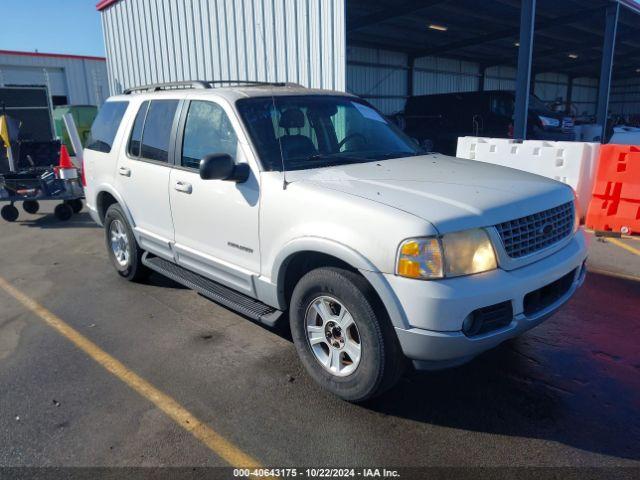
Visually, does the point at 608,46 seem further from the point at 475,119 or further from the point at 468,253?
the point at 468,253

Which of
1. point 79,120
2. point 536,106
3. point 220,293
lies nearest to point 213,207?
point 220,293

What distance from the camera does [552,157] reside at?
25.2 ft

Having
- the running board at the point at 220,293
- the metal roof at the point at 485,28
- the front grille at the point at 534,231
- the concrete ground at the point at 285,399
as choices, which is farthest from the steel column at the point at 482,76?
the front grille at the point at 534,231

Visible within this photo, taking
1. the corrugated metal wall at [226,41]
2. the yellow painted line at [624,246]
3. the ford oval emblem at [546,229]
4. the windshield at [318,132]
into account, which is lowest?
the yellow painted line at [624,246]

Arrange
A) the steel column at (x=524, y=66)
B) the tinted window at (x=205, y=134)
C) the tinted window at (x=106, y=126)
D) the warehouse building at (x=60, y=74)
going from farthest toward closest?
the warehouse building at (x=60, y=74)
the steel column at (x=524, y=66)
the tinted window at (x=106, y=126)
the tinted window at (x=205, y=134)

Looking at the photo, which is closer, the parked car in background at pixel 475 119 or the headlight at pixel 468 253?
the headlight at pixel 468 253

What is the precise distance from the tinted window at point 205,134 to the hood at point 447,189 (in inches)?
27.1

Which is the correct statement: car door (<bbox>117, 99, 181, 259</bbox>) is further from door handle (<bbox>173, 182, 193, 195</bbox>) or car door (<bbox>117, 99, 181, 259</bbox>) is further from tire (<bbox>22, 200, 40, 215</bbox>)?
tire (<bbox>22, 200, 40, 215</bbox>)

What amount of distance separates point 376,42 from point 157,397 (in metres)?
21.1

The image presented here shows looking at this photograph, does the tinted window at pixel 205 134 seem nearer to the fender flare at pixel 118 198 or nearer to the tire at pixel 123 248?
the fender flare at pixel 118 198

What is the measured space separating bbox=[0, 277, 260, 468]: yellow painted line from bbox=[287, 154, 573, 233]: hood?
5.11 feet

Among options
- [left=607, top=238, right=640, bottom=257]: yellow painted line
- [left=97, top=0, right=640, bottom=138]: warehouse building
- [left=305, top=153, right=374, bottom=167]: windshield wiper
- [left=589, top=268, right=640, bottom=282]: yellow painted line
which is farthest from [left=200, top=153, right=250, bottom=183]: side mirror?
[left=97, top=0, right=640, bottom=138]: warehouse building

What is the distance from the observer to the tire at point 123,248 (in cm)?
513

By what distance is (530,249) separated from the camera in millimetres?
2922
